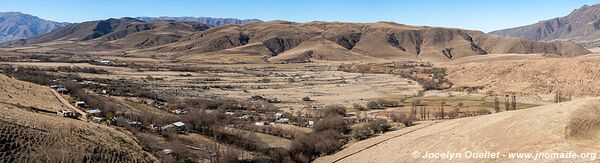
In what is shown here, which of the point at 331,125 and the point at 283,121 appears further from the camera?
the point at 283,121

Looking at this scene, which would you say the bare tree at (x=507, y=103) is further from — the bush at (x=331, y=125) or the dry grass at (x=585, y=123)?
the dry grass at (x=585, y=123)

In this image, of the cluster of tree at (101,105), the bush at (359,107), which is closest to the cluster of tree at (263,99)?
the bush at (359,107)

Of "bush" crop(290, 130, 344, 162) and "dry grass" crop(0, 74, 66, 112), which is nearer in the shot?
"bush" crop(290, 130, 344, 162)

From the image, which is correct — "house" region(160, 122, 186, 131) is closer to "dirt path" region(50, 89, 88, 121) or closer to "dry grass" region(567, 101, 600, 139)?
"dirt path" region(50, 89, 88, 121)

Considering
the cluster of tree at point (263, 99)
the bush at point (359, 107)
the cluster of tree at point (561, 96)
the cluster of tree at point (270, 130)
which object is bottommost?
the bush at point (359, 107)

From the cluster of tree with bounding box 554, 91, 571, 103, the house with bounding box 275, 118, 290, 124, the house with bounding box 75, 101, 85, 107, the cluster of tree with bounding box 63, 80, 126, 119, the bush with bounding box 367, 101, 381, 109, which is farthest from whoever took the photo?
the bush with bounding box 367, 101, 381, 109

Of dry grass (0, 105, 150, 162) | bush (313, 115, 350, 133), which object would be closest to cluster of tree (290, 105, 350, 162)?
bush (313, 115, 350, 133)

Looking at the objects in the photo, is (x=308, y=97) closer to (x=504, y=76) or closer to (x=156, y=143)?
(x=504, y=76)

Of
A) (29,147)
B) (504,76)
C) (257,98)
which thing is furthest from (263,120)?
(504,76)

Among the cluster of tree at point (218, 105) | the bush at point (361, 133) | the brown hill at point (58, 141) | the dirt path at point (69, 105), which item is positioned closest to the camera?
the brown hill at point (58, 141)

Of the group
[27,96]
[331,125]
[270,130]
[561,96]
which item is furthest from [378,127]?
[561,96]

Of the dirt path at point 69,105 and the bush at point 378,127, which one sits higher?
the dirt path at point 69,105

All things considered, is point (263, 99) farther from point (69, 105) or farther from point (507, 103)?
point (507, 103)
